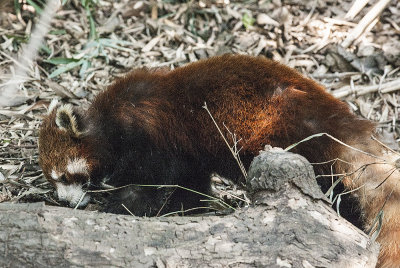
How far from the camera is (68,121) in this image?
454 centimetres

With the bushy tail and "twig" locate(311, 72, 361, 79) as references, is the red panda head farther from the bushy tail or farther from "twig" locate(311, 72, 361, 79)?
"twig" locate(311, 72, 361, 79)

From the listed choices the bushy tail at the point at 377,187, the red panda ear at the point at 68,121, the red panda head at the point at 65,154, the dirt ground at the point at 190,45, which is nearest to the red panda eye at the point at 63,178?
the red panda head at the point at 65,154

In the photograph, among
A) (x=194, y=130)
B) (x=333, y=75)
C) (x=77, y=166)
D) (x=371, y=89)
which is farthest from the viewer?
(x=333, y=75)

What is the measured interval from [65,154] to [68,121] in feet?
1.04

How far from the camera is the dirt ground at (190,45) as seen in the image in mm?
6180

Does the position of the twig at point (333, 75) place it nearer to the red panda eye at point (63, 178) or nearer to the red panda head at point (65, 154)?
the red panda head at point (65, 154)

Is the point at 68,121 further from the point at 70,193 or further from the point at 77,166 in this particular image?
the point at 70,193

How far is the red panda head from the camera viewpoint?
4.57 metres

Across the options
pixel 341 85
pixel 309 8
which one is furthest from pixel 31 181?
pixel 309 8

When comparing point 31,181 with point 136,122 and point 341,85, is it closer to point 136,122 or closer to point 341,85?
point 136,122

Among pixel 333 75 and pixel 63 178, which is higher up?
pixel 333 75

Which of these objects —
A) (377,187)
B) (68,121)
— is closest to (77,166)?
(68,121)

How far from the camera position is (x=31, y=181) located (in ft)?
16.3

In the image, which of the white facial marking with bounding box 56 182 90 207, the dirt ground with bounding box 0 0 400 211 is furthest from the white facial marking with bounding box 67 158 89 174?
the dirt ground with bounding box 0 0 400 211
